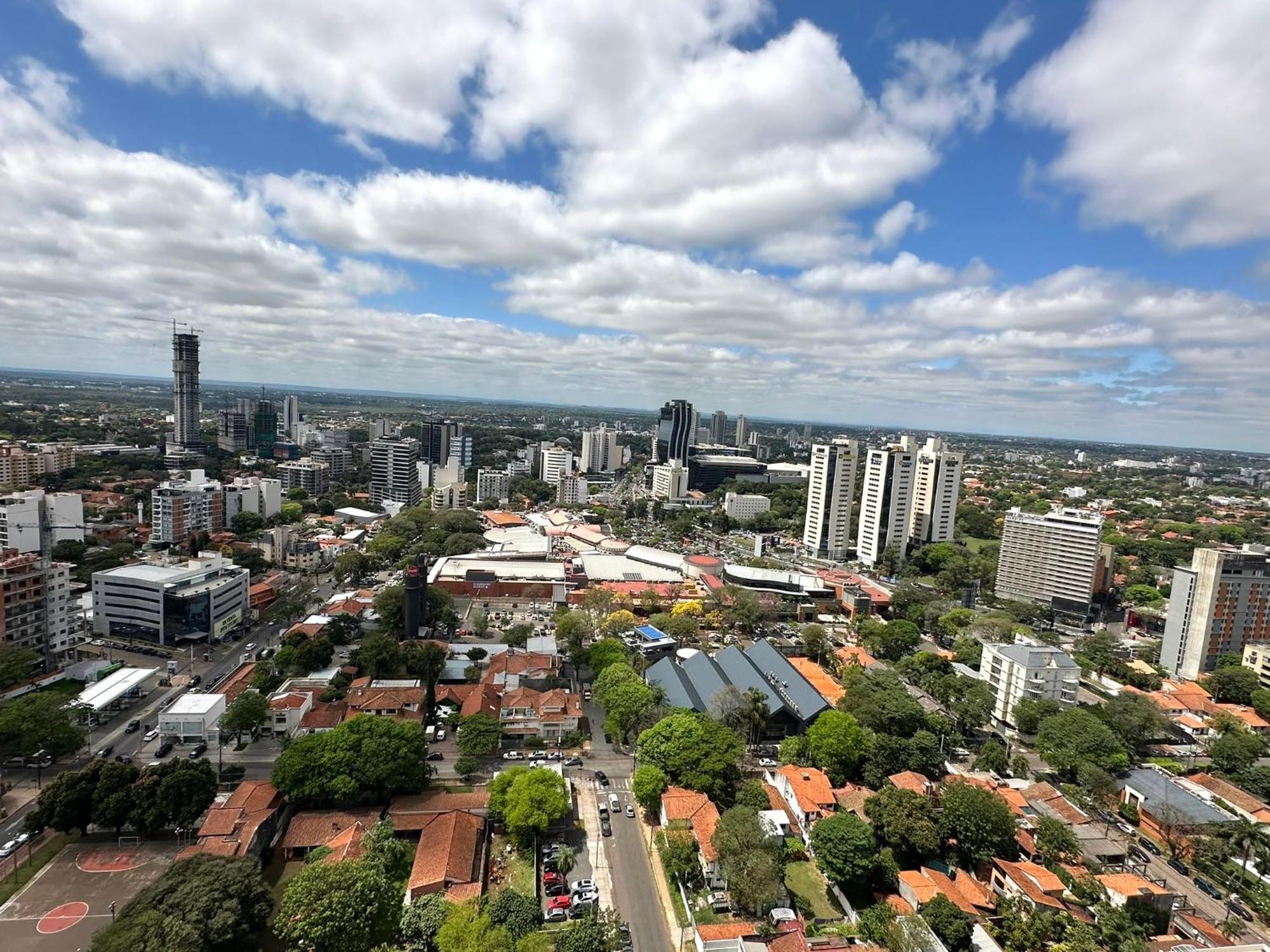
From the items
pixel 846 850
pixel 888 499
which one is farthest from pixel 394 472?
Result: pixel 846 850

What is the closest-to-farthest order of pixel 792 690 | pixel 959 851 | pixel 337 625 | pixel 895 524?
pixel 959 851
pixel 792 690
pixel 337 625
pixel 895 524

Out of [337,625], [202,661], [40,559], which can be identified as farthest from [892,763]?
[40,559]

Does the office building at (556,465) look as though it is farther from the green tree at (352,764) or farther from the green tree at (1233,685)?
the green tree at (1233,685)

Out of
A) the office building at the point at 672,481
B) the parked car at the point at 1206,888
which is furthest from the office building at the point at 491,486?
the parked car at the point at 1206,888

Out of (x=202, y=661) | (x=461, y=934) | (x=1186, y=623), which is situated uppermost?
(x=1186, y=623)

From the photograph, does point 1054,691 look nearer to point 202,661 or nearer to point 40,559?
point 202,661

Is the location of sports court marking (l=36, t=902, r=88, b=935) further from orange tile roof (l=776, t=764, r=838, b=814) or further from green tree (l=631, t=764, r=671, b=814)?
orange tile roof (l=776, t=764, r=838, b=814)

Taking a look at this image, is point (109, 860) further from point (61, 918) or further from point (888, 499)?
point (888, 499)
